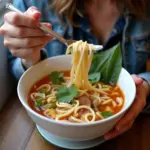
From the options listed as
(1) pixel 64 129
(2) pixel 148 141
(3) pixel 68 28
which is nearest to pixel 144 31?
(3) pixel 68 28

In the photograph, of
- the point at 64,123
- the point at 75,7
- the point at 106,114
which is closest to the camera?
the point at 64,123

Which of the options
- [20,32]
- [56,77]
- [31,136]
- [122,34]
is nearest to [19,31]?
[20,32]

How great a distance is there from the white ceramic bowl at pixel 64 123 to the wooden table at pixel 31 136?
4.1 inches

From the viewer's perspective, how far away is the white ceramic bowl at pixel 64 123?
67 centimetres

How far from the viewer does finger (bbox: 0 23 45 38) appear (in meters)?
0.77

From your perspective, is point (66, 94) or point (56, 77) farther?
point (56, 77)

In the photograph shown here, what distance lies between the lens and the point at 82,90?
2.76 feet

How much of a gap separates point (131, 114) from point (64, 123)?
23cm

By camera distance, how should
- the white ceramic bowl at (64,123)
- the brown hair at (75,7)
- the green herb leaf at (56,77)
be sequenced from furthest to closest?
the brown hair at (75,7) → the green herb leaf at (56,77) → the white ceramic bowl at (64,123)

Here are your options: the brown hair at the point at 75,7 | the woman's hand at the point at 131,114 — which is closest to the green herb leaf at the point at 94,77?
the woman's hand at the point at 131,114

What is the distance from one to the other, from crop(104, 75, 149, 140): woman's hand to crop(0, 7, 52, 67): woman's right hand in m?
0.30

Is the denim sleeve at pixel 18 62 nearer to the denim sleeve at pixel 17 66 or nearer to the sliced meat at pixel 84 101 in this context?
the denim sleeve at pixel 17 66

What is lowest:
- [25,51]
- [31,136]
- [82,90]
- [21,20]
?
[31,136]

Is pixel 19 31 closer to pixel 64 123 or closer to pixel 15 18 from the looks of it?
pixel 15 18
